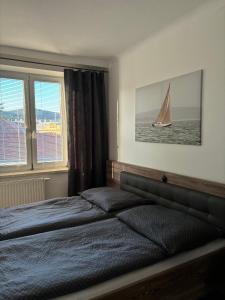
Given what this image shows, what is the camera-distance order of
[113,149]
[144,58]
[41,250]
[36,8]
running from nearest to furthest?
1. [41,250]
2. [36,8]
3. [144,58]
4. [113,149]

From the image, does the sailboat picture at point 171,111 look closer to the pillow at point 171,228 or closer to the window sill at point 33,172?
the pillow at point 171,228

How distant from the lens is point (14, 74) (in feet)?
11.3

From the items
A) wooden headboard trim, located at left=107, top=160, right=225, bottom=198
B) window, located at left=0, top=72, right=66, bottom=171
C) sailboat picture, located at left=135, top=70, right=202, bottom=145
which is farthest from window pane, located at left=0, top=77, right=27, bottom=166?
sailboat picture, located at left=135, top=70, right=202, bottom=145

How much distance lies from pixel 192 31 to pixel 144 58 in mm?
→ 758

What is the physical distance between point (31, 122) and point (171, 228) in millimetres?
2557

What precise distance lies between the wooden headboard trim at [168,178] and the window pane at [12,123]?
1296 mm

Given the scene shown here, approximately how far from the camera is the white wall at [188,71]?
2070 mm

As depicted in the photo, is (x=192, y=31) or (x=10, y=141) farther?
(x=10, y=141)

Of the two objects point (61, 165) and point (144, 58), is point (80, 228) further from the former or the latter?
point (144, 58)

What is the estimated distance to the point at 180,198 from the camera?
2.35m

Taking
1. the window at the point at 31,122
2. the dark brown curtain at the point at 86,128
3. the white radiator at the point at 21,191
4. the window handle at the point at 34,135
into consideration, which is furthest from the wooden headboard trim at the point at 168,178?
the window handle at the point at 34,135

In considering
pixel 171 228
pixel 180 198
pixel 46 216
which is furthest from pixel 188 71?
pixel 46 216

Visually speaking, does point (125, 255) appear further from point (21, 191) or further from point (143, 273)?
point (21, 191)

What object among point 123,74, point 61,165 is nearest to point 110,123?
point 123,74
